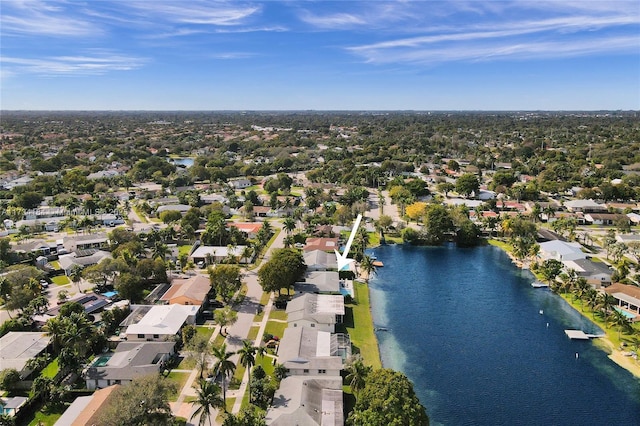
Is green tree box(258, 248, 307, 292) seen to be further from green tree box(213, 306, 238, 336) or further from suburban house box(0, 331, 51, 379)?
suburban house box(0, 331, 51, 379)

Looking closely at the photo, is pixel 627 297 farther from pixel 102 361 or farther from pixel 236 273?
pixel 102 361

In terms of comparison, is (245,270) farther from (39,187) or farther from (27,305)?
(39,187)

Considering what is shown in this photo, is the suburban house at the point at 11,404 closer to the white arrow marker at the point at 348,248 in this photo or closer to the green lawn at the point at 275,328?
the green lawn at the point at 275,328

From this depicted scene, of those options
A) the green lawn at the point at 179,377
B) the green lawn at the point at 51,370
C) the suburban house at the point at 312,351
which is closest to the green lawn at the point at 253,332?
the suburban house at the point at 312,351

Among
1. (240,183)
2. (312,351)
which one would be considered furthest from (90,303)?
(240,183)

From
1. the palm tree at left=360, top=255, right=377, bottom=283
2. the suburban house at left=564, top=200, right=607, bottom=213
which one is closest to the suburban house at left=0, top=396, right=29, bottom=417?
the palm tree at left=360, top=255, right=377, bottom=283

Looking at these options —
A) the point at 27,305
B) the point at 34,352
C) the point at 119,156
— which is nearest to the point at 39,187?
the point at 119,156

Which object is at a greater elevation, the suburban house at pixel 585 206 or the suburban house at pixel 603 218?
the suburban house at pixel 585 206
